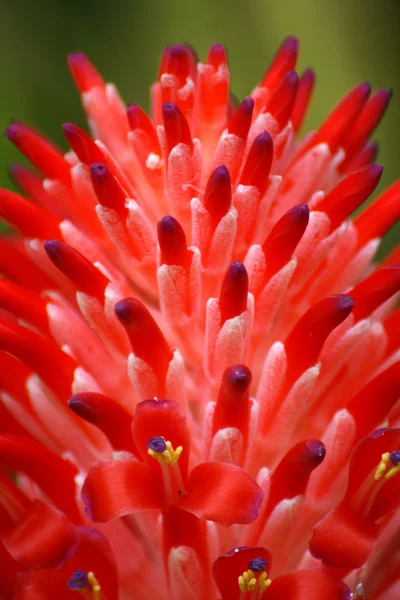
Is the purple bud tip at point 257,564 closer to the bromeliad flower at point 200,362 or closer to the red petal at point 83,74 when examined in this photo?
the bromeliad flower at point 200,362

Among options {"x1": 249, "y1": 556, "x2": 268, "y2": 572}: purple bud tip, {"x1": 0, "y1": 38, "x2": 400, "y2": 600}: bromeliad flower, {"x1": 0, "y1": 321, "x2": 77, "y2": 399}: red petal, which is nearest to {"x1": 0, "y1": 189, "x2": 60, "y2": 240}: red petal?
{"x1": 0, "y1": 38, "x2": 400, "y2": 600}: bromeliad flower

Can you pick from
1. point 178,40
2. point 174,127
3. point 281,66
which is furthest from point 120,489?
point 178,40

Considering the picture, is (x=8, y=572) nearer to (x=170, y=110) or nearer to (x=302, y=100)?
(x=170, y=110)

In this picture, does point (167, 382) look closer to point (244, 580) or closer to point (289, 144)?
point (244, 580)

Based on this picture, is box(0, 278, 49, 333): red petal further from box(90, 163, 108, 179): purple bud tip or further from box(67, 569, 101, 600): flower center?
box(67, 569, 101, 600): flower center

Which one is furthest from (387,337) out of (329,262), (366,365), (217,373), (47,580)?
(47,580)

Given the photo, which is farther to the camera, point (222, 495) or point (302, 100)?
point (302, 100)

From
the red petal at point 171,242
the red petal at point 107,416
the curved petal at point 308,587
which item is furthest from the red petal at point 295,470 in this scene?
the red petal at point 171,242
